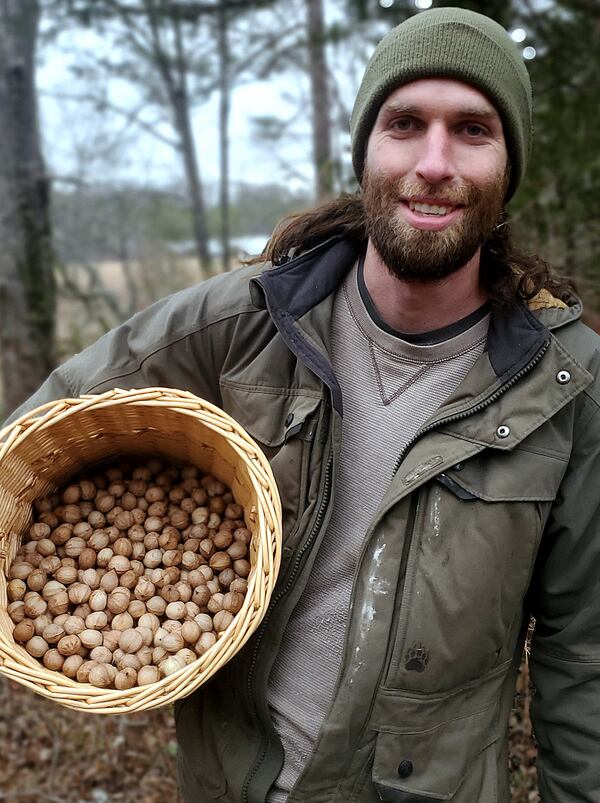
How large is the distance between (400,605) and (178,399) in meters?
0.66

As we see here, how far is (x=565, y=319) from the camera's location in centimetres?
168

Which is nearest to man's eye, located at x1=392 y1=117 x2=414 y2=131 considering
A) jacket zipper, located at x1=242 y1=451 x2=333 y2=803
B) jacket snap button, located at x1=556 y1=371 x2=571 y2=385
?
jacket snap button, located at x1=556 y1=371 x2=571 y2=385

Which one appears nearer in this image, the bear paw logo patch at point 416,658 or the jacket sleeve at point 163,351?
the bear paw logo patch at point 416,658

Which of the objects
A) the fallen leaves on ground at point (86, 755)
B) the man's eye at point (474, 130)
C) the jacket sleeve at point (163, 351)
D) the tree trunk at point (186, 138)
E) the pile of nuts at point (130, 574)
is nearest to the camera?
the pile of nuts at point (130, 574)

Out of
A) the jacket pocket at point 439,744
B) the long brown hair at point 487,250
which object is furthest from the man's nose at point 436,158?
the jacket pocket at point 439,744

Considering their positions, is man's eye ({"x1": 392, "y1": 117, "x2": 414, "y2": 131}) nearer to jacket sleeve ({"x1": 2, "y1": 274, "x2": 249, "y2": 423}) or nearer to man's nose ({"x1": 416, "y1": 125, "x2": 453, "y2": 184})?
man's nose ({"x1": 416, "y1": 125, "x2": 453, "y2": 184})

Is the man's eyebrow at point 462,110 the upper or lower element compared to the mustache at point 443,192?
upper

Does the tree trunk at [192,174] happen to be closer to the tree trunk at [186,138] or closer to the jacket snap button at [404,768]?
the tree trunk at [186,138]

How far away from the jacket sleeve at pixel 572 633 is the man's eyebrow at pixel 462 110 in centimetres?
68

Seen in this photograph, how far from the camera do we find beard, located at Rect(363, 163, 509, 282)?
1.64 meters

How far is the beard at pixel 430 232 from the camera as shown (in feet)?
5.37

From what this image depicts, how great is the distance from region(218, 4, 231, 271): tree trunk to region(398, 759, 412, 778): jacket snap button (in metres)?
8.13

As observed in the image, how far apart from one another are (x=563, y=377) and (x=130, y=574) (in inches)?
43.2

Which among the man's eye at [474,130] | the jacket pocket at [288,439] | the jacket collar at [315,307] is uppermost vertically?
the man's eye at [474,130]
